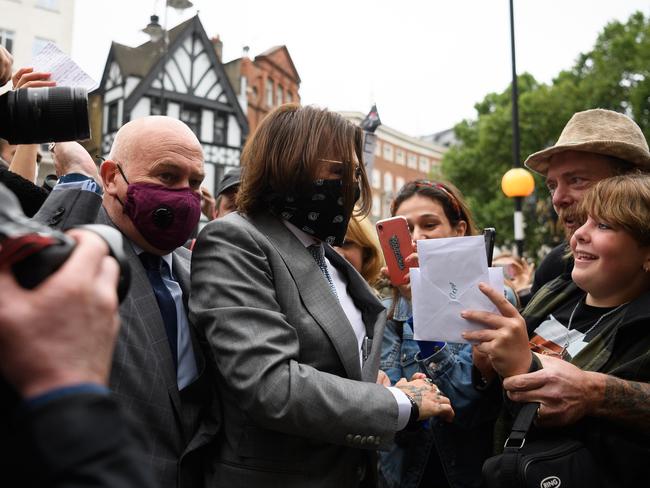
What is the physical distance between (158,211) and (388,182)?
53353 mm

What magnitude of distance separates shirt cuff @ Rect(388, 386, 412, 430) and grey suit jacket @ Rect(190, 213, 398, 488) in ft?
0.15

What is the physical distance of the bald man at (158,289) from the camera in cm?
183

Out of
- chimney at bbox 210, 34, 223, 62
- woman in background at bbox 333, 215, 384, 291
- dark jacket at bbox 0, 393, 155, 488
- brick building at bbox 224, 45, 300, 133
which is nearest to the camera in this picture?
dark jacket at bbox 0, 393, 155, 488

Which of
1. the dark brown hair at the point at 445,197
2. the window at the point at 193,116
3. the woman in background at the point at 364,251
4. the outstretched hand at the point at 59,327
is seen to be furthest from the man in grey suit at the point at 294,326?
the window at the point at 193,116

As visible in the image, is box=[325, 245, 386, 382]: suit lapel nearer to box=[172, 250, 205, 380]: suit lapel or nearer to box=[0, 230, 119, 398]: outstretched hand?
box=[172, 250, 205, 380]: suit lapel

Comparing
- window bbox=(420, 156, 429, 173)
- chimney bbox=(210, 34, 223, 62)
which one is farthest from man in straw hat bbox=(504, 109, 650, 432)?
window bbox=(420, 156, 429, 173)

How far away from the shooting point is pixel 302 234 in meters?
2.21

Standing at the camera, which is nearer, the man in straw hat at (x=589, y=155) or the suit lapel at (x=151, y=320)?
the suit lapel at (x=151, y=320)

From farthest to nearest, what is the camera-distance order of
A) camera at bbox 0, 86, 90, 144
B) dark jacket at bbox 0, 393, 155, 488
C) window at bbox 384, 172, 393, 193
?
1. window at bbox 384, 172, 393, 193
2. camera at bbox 0, 86, 90, 144
3. dark jacket at bbox 0, 393, 155, 488

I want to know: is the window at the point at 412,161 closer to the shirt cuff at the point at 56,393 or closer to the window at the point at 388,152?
the window at the point at 388,152

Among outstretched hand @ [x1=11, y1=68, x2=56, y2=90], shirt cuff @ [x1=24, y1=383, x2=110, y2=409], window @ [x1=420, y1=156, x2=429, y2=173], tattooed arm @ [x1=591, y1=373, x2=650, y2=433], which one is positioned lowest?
window @ [x1=420, y1=156, x2=429, y2=173]

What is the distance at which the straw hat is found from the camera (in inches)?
115

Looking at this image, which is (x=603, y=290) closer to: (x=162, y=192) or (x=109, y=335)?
(x=162, y=192)

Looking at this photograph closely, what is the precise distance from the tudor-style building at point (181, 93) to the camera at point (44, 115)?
2189cm
